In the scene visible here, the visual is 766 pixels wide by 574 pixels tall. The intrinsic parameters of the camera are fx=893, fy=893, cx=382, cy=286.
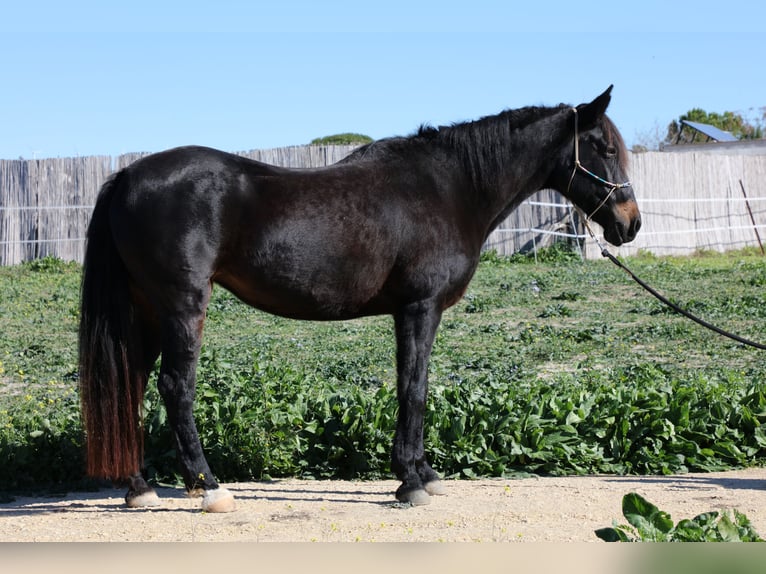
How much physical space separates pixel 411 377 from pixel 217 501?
4.48ft

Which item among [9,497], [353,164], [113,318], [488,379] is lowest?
[9,497]

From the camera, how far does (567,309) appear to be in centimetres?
1326

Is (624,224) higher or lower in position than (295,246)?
higher

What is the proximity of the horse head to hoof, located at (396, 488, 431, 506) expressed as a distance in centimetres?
210

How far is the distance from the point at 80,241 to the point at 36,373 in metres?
13.0

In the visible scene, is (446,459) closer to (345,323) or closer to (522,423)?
(522,423)

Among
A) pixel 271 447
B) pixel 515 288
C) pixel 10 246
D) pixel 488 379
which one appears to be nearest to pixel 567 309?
pixel 515 288

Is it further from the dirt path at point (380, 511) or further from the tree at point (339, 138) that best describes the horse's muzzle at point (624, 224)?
the tree at point (339, 138)

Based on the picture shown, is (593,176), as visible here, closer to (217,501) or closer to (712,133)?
(217,501)

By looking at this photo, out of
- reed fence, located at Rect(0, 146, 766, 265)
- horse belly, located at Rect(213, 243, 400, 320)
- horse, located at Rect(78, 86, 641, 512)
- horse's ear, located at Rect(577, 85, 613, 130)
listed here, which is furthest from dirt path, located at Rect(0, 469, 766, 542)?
reed fence, located at Rect(0, 146, 766, 265)

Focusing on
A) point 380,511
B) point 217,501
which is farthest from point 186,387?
point 380,511

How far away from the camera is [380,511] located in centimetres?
521

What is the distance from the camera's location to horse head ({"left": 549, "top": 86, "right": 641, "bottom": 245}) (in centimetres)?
579

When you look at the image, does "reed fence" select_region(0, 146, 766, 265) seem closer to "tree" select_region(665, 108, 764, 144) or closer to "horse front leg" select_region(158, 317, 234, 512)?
"horse front leg" select_region(158, 317, 234, 512)
